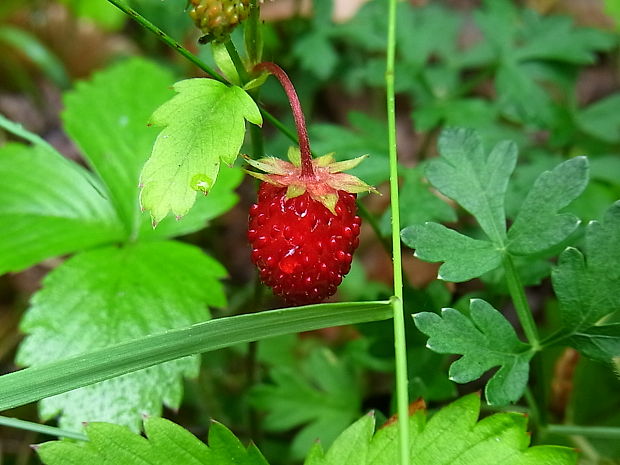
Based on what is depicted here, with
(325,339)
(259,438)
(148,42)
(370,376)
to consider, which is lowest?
(259,438)

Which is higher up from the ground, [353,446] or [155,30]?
[155,30]

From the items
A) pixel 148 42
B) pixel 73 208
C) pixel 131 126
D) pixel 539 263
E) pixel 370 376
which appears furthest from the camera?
pixel 148 42

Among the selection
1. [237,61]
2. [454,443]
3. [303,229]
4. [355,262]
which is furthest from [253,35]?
[355,262]

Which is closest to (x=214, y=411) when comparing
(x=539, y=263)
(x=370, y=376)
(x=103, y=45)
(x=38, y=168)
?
(x=370, y=376)

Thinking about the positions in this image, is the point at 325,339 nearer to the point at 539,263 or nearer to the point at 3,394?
the point at 539,263

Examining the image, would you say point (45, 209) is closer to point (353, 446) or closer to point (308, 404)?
point (308, 404)

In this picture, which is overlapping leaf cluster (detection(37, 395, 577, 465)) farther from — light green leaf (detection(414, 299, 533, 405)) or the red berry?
the red berry
